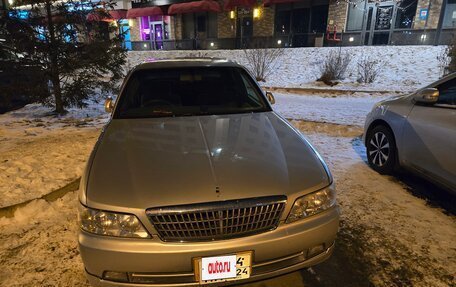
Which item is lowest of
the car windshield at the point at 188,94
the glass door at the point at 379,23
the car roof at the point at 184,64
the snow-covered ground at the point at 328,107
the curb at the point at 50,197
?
the curb at the point at 50,197

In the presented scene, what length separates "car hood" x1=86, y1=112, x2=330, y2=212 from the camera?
183 cm

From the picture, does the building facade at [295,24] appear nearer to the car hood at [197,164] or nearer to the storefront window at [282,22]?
the storefront window at [282,22]

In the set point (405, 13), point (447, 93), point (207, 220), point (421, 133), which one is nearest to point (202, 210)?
point (207, 220)

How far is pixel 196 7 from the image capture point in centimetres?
2302

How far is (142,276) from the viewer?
177 cm

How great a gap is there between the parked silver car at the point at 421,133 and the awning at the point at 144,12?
2506 centimetres

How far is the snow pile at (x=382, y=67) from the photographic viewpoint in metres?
12.0

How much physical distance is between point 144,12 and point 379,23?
18.2 m

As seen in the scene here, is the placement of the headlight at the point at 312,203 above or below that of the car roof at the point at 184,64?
below

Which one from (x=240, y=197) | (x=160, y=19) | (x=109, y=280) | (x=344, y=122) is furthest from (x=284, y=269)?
(x=160, y=19)

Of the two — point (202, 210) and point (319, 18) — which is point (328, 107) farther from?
point (319, 18)

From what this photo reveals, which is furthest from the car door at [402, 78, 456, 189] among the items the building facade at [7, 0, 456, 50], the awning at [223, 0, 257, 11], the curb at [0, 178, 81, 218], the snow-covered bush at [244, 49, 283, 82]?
the awning at [223, 0, 257, 11]

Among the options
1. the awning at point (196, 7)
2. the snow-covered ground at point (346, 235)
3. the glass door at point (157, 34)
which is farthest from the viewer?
the glass door at point (157, 34)

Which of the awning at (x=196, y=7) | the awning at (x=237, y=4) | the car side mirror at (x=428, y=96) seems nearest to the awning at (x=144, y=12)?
the awning at (x=196, y=7)
